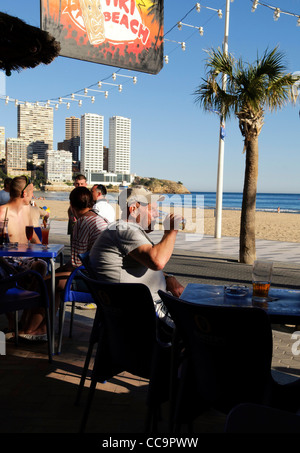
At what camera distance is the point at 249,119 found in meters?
10.7

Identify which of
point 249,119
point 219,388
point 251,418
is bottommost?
point 219,388

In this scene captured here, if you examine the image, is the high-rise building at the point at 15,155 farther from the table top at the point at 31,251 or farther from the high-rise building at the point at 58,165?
the table top at the point at 31,251

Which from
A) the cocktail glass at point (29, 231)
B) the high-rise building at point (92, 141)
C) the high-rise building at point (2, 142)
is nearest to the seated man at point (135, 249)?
the cocktail glass at point (29, 231)

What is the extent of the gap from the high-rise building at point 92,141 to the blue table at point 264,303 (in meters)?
72.0

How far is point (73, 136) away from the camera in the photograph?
375ft

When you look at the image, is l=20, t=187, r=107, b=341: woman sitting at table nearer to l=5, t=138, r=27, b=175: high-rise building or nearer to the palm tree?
the palm tree

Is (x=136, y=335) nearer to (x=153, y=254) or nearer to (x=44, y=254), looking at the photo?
(x=153, y=254)

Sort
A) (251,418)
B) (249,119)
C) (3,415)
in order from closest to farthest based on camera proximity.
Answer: (251,418), (3,415), (249,119)

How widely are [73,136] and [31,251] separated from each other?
113 metres

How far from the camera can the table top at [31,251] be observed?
4.35m

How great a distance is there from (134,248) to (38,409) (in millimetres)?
1252

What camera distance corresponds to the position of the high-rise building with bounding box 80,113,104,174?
73.6 meters
